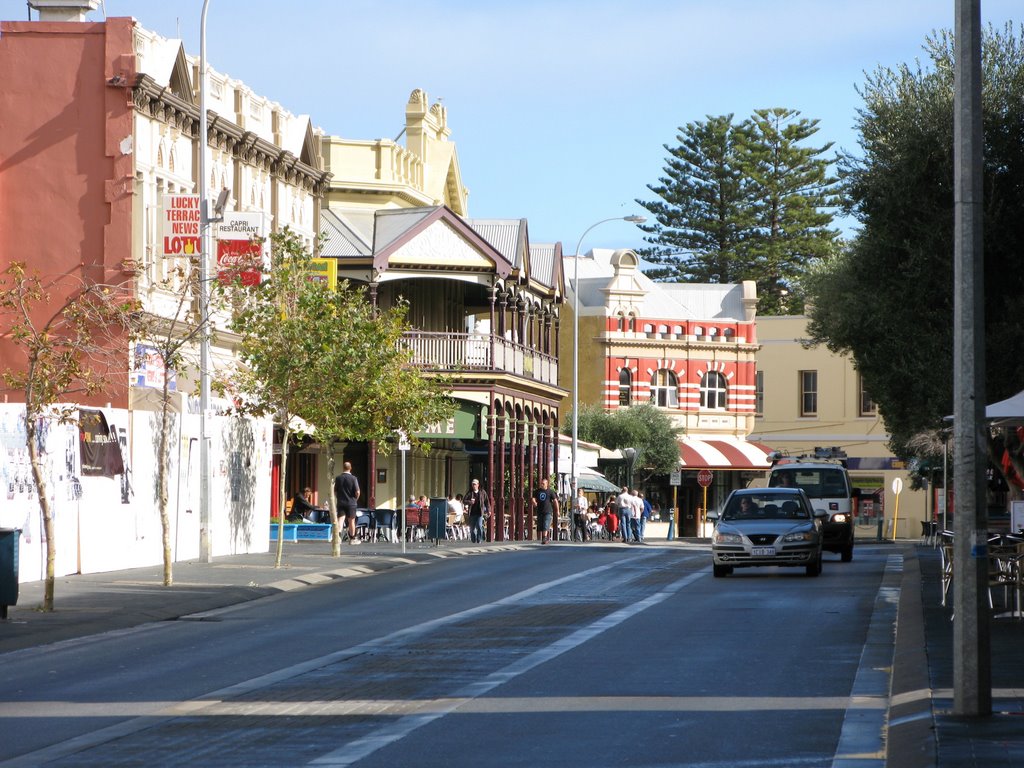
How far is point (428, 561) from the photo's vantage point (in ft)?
113

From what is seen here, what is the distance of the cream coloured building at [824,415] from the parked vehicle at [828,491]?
44292mm

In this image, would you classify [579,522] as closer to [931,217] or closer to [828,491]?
[828,491]

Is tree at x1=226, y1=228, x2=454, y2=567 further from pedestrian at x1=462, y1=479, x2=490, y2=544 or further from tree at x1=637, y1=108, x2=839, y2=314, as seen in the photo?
tree at x1=637, y1=108, x2=839, y2=314

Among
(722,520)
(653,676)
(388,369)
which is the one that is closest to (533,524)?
(388,369)

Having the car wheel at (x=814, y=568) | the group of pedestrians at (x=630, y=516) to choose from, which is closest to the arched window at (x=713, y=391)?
the group of pedestrians at (x=630, y=516)

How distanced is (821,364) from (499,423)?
3453cm

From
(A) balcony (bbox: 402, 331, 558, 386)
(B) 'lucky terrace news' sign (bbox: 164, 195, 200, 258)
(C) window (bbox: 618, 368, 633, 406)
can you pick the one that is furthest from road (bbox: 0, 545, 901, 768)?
(C) window (bbox: 618, 368, 633, 406)

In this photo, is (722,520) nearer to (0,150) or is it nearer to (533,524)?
(0,150)

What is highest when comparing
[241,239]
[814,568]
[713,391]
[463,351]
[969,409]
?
[241,239]

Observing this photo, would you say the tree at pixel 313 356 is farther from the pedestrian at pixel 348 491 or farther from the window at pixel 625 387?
the window at pixel 625 387

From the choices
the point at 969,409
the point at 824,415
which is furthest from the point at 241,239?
the point at 824,415

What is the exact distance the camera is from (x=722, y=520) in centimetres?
2911

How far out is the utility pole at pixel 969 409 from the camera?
34.2 feet

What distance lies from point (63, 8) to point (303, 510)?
53.2 ft
